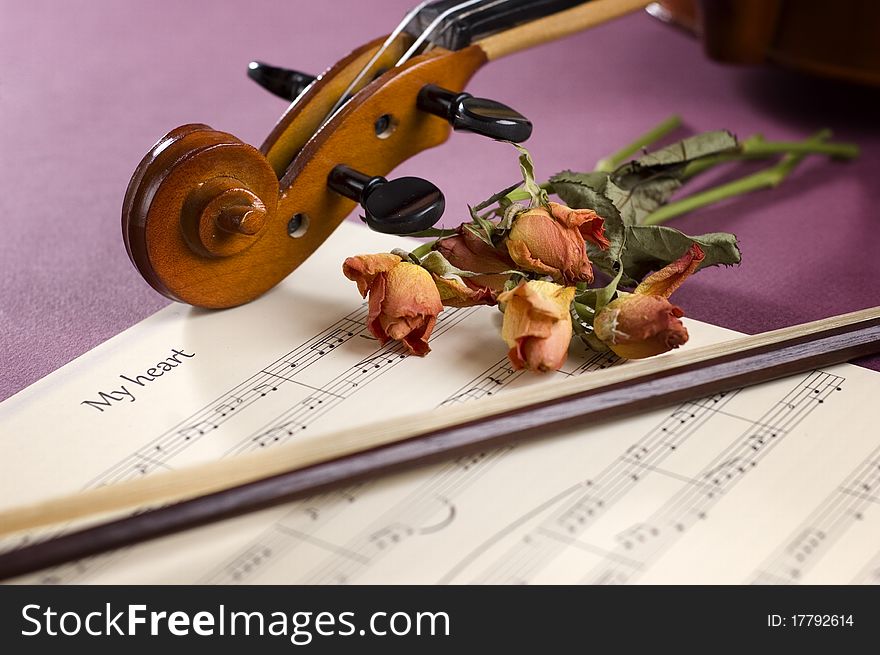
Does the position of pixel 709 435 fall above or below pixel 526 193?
below

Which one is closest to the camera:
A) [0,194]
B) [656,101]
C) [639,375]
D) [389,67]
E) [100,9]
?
[639,375]

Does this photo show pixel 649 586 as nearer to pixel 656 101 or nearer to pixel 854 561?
pixel 854 561

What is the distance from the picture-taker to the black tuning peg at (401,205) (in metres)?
0.68

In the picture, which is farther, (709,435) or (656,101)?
(656,101)

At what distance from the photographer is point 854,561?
55cm

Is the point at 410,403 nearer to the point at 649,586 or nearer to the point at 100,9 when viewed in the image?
the point at 649,586

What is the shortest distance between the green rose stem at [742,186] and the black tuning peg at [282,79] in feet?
0.89

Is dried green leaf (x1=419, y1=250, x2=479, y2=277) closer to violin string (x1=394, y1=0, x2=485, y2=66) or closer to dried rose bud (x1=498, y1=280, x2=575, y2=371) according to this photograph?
dried rose bud (x1=498, y1=280, x2=575, y2=371)

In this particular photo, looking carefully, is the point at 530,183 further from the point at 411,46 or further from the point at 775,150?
the point at 775,150

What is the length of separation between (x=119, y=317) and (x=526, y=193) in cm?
31

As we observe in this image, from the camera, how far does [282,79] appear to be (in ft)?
2.67

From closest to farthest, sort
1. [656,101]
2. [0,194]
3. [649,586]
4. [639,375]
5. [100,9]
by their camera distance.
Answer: [649,586] → [639,375] → [0,194] → [656,101] → [100,9]

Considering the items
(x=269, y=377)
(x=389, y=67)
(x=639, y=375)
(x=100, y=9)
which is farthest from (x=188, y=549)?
(x=100, y=9)

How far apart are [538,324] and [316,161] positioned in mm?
192
